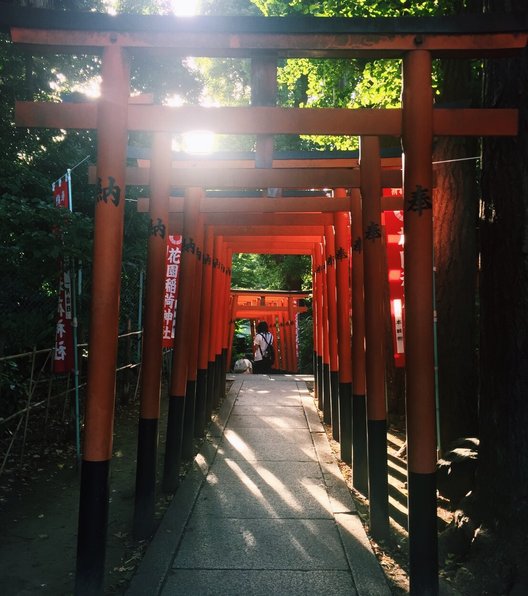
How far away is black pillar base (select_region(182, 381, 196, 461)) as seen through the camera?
7559 millimetres

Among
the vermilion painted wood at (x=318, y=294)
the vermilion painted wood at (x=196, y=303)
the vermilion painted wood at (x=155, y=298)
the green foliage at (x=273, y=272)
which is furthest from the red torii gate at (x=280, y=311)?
the vermilion painted wood at (x=155, y=298)

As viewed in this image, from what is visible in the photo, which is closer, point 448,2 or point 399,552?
point 399,552

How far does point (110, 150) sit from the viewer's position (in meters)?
4.02

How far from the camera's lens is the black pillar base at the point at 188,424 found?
7.56 metres

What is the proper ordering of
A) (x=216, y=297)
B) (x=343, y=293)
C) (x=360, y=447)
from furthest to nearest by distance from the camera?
(x=216, y=297)
(x=343, y=293)
(x=360, y=447)

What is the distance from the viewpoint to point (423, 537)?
12.7ft

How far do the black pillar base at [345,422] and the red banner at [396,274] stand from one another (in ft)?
3.40

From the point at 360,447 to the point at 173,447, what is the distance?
2.10 meters

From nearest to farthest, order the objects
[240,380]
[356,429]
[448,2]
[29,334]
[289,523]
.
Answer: [289,523]
[356,429]
[29,334]
[448,2]
[240,380]

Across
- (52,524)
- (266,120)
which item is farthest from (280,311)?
(266,120)

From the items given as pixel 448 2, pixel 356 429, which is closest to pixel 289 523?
pixel 356 429

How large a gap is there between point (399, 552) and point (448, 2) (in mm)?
7168

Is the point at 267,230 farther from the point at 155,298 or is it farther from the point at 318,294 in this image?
the point at 155,298

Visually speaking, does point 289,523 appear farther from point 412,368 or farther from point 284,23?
point 284,23
